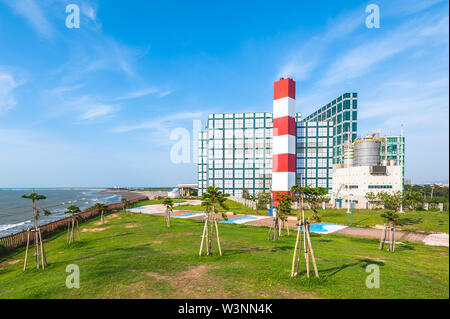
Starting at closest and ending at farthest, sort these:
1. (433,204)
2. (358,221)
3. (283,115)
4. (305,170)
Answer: (358,221)
(433,204)
(283,115)
(305,170)

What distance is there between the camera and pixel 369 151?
6575 cm

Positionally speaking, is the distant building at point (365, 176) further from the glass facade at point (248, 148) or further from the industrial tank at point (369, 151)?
the glass facade at point (248, 148)

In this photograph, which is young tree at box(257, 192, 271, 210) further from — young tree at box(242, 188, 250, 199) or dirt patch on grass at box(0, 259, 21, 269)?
dirt patch on grass at box(0, 259, 21, 269)

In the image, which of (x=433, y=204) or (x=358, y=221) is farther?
(x=433, y=204)

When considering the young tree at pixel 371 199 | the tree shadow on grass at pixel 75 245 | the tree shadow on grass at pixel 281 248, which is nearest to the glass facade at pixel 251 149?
the young tree at pixel 371 199

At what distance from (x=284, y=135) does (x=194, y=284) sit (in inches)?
2141

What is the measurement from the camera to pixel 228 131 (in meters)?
87.1

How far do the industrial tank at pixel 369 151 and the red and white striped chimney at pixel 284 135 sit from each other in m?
22.9

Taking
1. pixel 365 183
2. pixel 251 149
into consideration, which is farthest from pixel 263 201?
pixel 251 149

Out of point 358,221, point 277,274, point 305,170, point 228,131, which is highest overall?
point 228,131

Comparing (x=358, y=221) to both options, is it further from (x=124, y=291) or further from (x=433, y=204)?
(x=124, y=291)

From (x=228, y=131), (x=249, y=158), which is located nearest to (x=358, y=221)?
(x=249, y=158)
